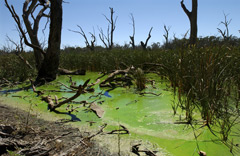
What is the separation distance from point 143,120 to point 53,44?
4.19m

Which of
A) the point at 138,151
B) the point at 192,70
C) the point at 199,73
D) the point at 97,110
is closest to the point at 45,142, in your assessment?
the point at 138,151

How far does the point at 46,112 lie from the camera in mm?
3037

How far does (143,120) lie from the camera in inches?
98.1

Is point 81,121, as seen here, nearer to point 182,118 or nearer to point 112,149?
point 112,149

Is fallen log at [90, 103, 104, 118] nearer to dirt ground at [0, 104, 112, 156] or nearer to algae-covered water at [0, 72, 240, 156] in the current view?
algae-covered water at [0, 72, 240, 156]

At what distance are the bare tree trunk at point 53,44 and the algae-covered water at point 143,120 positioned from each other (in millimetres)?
1614

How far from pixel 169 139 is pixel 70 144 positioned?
3.25ft

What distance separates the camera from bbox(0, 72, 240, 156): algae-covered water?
5.82 ft

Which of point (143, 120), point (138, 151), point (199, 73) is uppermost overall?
point (199, 73)

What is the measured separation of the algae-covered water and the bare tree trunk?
5.29 ft

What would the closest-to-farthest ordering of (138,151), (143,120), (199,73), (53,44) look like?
(138,151)
(199,73)
(143,120)
(53,44)

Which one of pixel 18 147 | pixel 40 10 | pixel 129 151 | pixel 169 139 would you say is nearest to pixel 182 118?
pixel 169 139

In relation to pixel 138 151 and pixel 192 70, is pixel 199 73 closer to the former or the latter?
pixel 192 70

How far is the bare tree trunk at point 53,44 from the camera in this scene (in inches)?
216
